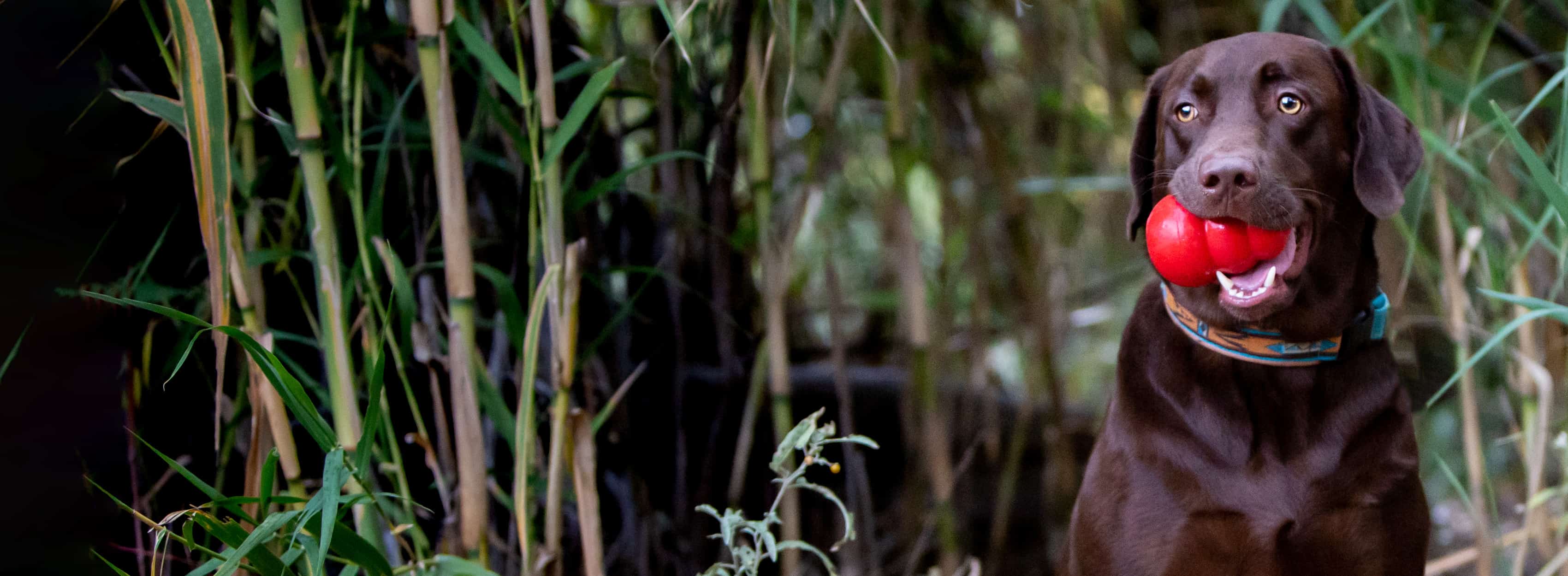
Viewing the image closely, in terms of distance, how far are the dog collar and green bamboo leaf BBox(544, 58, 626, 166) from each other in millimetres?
812

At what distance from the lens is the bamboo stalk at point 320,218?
139 cm

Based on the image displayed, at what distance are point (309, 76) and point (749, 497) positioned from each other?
1.31 m

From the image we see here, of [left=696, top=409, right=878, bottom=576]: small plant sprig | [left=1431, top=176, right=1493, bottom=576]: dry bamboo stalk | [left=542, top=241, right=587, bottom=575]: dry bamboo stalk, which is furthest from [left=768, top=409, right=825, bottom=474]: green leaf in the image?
[left=1431, top=176, right=1493, bottom=576]: dry bamboo stalk

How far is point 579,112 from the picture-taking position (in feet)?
4.84

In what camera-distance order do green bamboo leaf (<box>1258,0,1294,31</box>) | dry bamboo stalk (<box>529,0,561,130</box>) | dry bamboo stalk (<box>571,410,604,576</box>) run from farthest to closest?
green bamboo leaf (<box>1258,0,1294,31</box>) < dry bamboo stalk (<box>571,410,604,576</box>) < dry bamboo stalk (<box>529,0,561,130</box>)

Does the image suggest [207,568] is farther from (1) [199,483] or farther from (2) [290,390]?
(2) [290,390]

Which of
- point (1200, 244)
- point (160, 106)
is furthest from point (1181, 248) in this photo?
point (160, 106)

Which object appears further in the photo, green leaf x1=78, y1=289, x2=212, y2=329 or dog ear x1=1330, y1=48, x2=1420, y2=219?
dog ear x1=1330, y1=48, x2=1420, y2=219

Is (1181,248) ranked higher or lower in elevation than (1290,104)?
lower

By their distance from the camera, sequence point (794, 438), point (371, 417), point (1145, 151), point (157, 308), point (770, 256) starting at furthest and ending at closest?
1. point (770, 256)
2. point (1145, 151)
3. point (794, 438)
4. point (371, 417)
5. point (157, 308)

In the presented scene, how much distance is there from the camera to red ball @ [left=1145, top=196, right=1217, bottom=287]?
1.39 metres

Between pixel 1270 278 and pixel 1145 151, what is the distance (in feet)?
1.13

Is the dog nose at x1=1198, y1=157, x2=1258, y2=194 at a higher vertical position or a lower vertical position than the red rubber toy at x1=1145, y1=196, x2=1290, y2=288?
higher

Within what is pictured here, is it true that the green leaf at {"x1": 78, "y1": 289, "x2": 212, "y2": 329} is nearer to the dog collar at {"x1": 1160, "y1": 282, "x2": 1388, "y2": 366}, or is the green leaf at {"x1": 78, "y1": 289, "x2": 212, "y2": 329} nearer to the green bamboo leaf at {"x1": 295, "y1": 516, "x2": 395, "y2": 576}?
the green bamboo leaf at {"x1": 295, "y1": 516, "x2": 395, "y2": 576}
